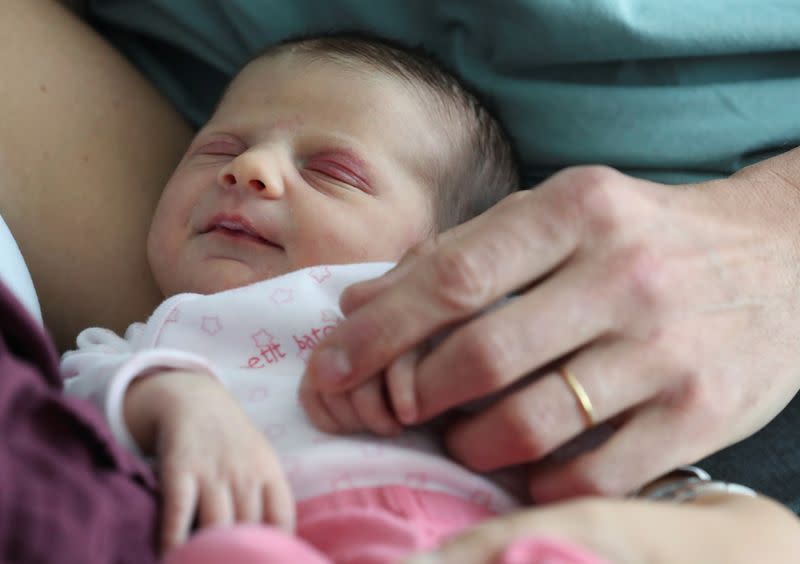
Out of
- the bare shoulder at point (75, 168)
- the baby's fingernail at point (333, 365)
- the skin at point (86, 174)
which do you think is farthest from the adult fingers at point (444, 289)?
the bare shoulder at point (75, 168)

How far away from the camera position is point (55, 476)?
579 mm

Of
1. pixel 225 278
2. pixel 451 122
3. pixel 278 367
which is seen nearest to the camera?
pixel 278 367

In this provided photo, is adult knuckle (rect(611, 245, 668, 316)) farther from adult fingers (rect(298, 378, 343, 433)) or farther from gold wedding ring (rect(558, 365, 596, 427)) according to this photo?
adult fingers (rect(298, 378, 343, 433))

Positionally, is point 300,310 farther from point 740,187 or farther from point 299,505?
point 740,187

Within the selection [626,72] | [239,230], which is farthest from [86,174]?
[626,72]

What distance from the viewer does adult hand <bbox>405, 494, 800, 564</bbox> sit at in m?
0.60

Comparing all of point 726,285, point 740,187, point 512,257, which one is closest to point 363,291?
point 512,257

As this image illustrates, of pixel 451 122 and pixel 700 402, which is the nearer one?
pixel 700 402

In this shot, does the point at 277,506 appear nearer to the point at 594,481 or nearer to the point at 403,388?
the point at 403,388

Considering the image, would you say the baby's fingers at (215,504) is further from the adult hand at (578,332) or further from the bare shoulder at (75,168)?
the bare shoulder at (75,168)

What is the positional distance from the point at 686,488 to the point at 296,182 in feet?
1.73

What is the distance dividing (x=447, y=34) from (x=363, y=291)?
24.8 inches

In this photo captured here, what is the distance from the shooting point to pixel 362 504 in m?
0.75

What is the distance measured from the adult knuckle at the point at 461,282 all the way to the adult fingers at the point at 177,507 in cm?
23
